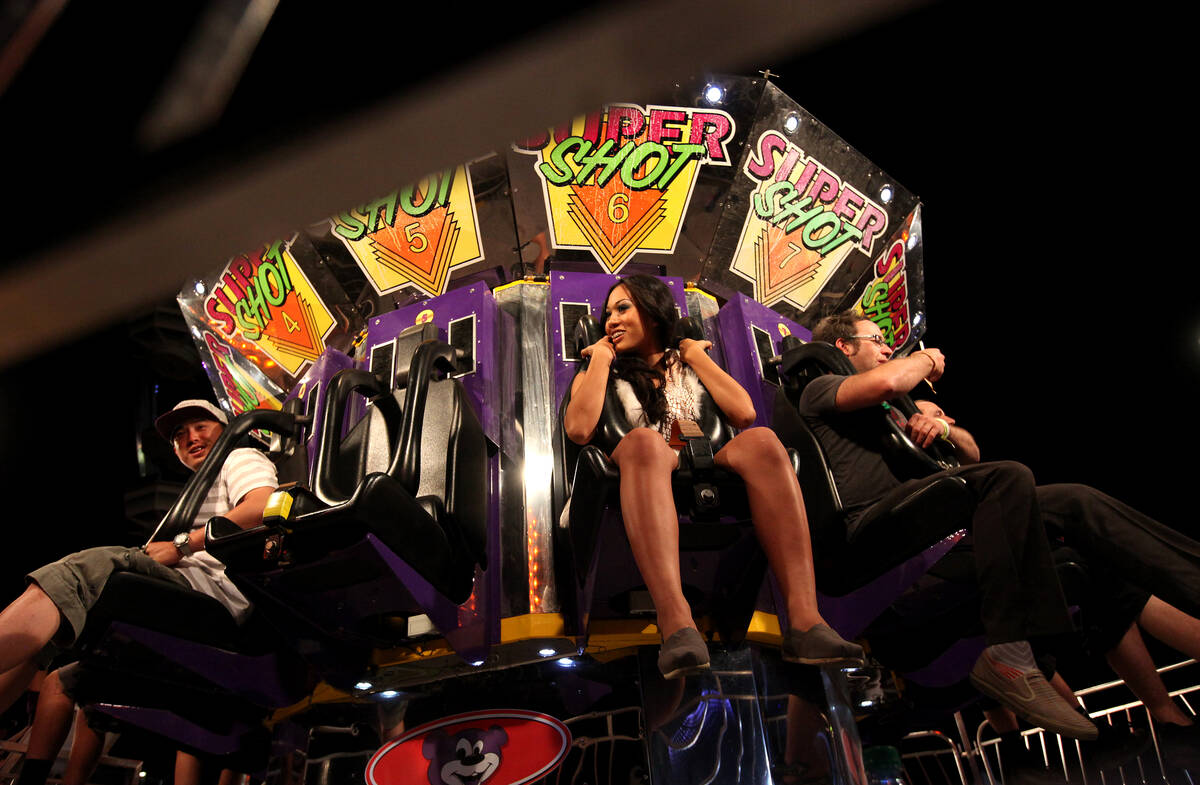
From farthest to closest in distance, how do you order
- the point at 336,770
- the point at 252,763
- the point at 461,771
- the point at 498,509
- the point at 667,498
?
the point at 252,763, the point at 498,509, the point at 336,770, the point at 461,771, the point at 667,498

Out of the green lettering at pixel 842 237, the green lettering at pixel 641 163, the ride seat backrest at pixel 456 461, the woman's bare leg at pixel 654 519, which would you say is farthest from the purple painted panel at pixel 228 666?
the green lettering at pixel 842 237

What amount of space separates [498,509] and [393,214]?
2.09 meters

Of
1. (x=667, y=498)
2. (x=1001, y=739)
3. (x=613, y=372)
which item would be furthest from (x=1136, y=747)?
(x=613, y=372)

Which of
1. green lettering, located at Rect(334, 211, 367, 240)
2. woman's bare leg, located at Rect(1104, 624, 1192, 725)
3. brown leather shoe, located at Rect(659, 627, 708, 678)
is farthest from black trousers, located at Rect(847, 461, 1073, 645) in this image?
green lettering, located at Rect(334, 211, 367, 240)

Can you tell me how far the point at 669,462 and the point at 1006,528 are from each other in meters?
1.28

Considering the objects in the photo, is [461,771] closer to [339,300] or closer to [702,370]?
[702,370]

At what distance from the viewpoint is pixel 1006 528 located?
297 cm

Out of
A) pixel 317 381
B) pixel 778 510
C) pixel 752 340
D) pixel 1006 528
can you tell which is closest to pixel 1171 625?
pixel 1006 528

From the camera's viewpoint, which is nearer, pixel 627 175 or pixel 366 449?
pixel 366 449

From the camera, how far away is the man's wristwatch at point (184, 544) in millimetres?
3342

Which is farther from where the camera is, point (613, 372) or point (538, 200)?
point (538, 200)

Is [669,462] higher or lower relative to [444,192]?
lower

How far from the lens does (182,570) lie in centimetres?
343

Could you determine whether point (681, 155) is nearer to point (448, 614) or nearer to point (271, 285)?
point (271, 285)
